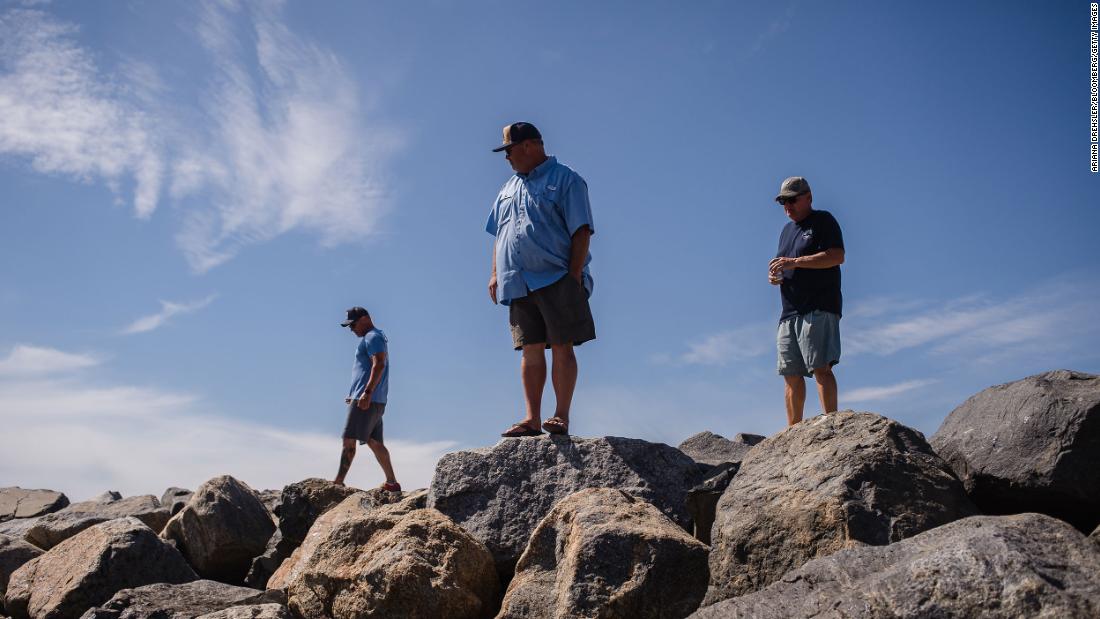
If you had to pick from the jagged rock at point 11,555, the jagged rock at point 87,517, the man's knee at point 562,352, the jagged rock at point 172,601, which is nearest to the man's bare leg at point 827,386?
the man's knee at point 562,352

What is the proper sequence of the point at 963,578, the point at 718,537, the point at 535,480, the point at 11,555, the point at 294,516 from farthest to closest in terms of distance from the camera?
the point at 11,555 < the point at 294,516 < the point at 535,480 < the point at 718,537 < the point at 963,578

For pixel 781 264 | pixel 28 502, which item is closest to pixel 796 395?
pixel 781 264

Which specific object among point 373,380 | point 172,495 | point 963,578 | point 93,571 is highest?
point 373,380

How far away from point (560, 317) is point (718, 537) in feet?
7.62

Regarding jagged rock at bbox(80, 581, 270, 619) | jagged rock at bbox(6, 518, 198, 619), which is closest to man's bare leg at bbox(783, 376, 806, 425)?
jagged rock at bbox(80, 581, 270, 619)

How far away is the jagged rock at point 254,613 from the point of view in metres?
5.05

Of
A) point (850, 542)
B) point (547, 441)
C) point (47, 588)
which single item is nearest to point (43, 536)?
point (47, 588)

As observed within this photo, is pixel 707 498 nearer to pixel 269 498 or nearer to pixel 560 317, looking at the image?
pixel 560 317

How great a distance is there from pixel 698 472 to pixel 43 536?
759 centimetres

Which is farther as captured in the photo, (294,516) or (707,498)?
(294,516)

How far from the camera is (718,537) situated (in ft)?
14.9

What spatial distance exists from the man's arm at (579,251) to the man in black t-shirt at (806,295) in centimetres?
150

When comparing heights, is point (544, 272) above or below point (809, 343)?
above

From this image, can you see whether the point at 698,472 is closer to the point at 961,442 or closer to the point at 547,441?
the point at 547,441
